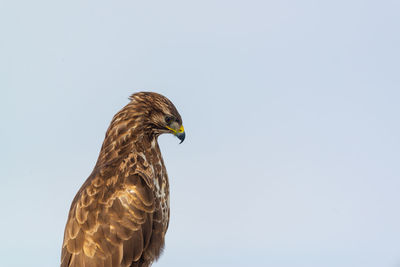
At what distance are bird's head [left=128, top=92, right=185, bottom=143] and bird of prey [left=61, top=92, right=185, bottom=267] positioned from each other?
0.12 meters

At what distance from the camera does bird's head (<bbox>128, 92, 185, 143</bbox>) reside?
1556 cm

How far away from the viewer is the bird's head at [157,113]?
15.6 metres

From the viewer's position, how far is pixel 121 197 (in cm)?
1488

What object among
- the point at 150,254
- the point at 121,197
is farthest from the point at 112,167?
the point at 150,254

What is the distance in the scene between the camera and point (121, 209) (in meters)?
14.8

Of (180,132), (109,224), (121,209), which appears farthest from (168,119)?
(109,224)

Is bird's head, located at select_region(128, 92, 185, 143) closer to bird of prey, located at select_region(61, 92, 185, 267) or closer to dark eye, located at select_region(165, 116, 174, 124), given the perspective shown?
dark eye, located at select_region(165, 116, 174, 124)

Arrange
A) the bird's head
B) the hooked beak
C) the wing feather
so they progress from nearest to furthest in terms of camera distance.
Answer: the wing feather
the bird's head
the hooked beak

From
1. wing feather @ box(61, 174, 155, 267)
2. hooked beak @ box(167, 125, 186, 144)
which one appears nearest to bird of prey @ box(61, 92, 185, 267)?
wing feather @ box(61, 174, 155, 267)

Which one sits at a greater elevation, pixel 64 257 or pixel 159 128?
pixel 159 128

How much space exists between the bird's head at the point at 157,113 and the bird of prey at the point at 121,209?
0.12 metres

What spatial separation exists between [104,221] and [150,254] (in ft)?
2.83

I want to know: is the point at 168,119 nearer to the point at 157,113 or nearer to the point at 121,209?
the point at 157,113

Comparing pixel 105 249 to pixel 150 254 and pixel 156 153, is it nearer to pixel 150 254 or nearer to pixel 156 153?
pixel 150 254
